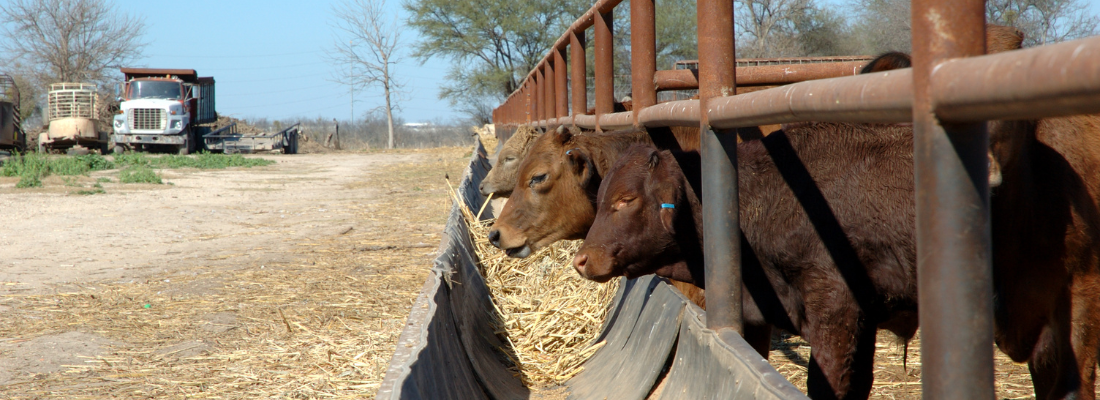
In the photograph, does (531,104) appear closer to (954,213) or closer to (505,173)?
(505,173)

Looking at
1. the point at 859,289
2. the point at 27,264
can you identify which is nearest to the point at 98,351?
the point at 27,264

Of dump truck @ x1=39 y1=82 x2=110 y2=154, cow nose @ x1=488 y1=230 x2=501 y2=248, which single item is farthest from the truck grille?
cow nose @ x1=488 y1=230 x2=501 y2=248

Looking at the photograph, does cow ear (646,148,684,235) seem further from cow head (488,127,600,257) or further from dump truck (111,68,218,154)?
dump truck (111,68,218,154)

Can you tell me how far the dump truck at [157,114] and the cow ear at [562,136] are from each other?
3003 cm

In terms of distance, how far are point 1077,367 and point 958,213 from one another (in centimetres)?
186

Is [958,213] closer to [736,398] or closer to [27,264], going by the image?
[736,398]

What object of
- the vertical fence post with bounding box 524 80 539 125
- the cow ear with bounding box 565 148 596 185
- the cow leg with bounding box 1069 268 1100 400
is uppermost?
the vertical fence post with bounding box 524 80 539 125

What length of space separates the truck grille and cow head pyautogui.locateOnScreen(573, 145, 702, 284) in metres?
31.9

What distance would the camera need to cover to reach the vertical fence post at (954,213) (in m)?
1.13

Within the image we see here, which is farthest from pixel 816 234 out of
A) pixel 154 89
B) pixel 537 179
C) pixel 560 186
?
pixel 154 89

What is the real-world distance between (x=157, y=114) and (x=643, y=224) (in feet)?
106

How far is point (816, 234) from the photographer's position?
2.69 metres

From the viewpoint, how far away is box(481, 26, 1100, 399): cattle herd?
253 cm

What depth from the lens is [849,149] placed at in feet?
Answer: 9.11
